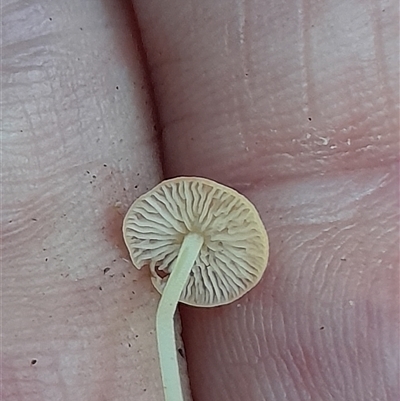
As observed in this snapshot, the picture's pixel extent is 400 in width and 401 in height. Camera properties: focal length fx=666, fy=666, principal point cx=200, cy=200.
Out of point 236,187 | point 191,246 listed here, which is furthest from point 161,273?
point 236,187

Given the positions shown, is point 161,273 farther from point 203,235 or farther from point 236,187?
point 236,187

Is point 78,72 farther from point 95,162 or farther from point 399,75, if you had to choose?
point 399,75

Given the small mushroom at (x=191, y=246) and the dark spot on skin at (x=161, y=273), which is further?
the dark spot on skin at (x=161, y=273)

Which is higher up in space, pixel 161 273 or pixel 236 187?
pixel 236 187

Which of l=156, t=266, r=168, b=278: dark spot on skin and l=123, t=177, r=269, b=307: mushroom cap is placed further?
l=156, t=266, r=168, b=278: dark spot on skin

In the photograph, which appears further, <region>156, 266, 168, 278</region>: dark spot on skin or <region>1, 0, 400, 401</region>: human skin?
<region>156, 266, 168, 278</region>: dark spot on skin

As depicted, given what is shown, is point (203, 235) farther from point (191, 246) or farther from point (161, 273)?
point (161, 273)
